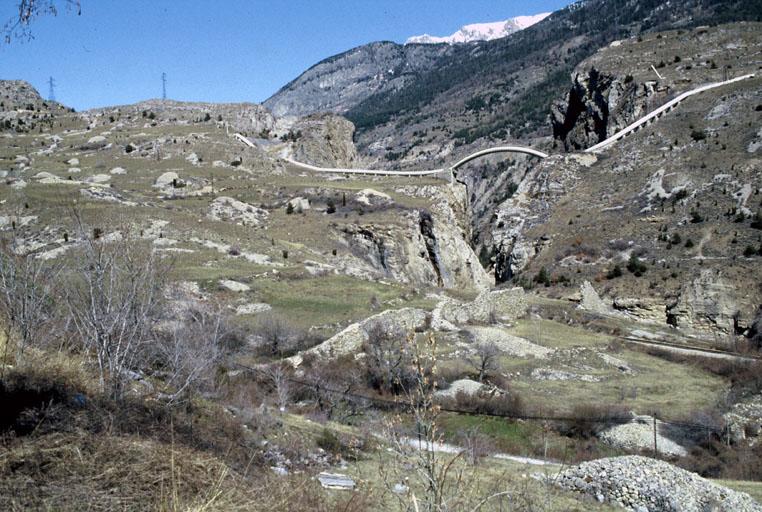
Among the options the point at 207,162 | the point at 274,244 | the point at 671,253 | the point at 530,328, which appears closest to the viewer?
the point at 530,328

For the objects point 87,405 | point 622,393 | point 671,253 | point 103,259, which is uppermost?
point 103,259

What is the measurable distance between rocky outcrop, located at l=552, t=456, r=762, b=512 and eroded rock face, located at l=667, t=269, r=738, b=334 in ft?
78.7

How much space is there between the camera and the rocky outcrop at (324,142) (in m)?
67.2

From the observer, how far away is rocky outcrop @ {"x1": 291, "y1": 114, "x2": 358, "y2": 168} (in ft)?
220

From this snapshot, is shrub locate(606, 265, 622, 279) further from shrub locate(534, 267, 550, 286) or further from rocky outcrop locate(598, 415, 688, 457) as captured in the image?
rocky outcrop locate(598, 415, 688, 457)

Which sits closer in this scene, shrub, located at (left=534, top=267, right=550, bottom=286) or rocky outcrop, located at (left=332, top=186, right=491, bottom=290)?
rocky outcrop, located at (left=332, top=186, right=491, bottom=290)

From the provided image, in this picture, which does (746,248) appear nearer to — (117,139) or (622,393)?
(622,393)

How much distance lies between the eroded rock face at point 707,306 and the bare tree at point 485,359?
14.8 metres

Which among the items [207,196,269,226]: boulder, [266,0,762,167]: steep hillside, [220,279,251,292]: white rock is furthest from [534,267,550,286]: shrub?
[266,0,762,167]: steep hillside

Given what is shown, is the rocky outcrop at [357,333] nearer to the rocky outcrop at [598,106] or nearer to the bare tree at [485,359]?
the bare tree at [485,359]

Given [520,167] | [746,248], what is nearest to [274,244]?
[746,248]

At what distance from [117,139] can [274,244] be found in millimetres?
35140

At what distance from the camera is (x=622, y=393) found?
1997 cm

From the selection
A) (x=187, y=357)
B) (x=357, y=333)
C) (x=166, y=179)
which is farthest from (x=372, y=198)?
(x=187, y=357)
